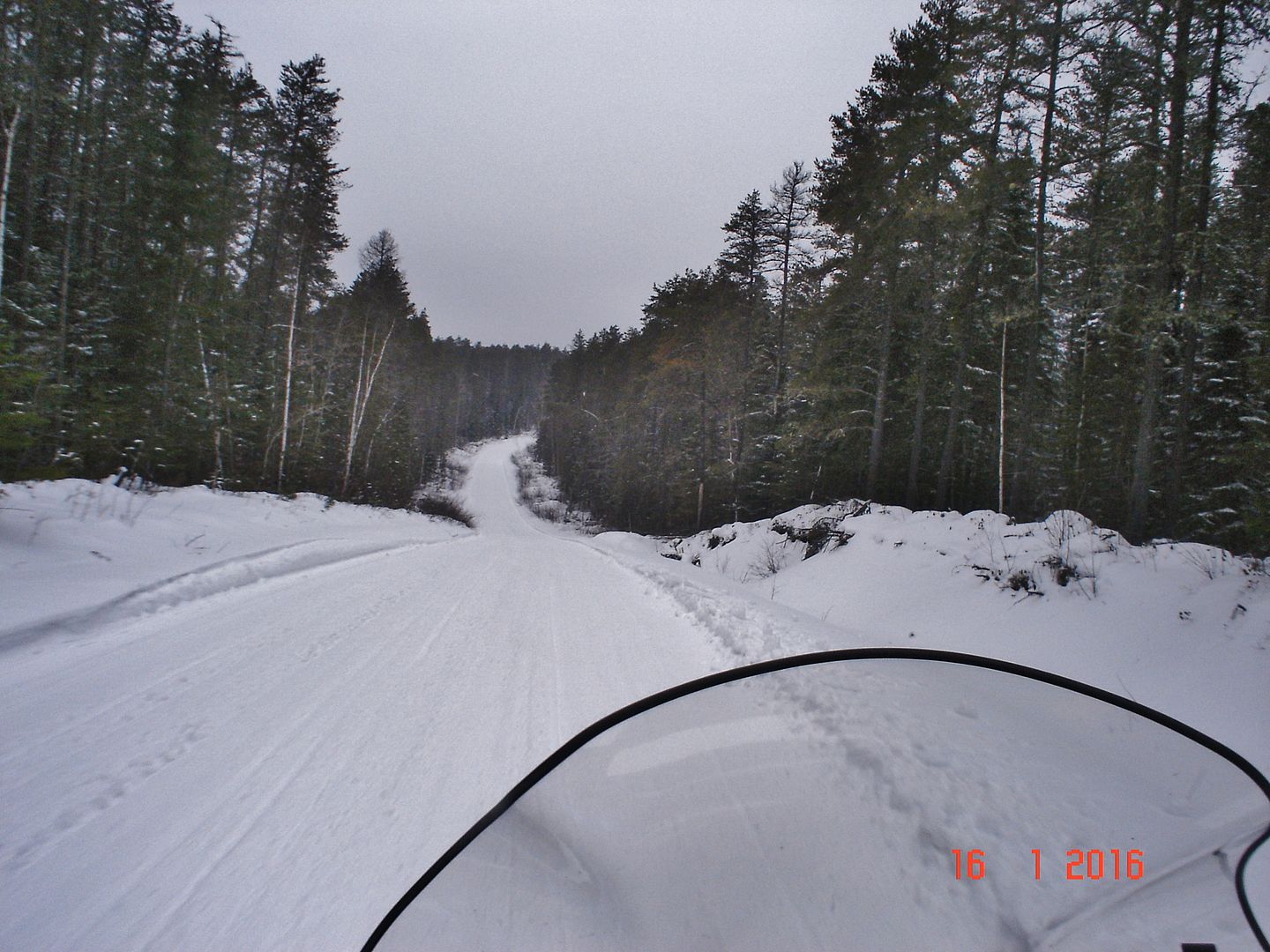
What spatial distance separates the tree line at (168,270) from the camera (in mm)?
9312

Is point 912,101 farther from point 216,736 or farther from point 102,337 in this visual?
point 102,337

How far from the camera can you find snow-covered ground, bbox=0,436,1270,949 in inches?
69.1

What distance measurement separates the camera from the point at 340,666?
3.66 meters

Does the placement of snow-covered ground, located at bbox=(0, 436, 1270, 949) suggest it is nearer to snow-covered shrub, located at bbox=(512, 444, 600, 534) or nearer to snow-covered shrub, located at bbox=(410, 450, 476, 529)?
snow-covered shrub, located at bbox=(410, 450, 476, 529)

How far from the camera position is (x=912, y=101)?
45.0 feet

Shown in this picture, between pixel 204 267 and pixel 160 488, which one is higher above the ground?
pixel 204 267

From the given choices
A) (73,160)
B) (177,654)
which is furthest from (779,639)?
(73,160)

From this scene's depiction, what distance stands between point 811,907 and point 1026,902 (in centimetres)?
29

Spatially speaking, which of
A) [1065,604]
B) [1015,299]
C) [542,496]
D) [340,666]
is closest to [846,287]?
[1015,299]

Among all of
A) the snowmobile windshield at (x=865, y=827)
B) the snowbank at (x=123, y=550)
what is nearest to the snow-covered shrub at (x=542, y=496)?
the snowbank at (x=123, y=550)

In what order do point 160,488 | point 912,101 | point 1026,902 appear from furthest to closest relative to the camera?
point 912,101, point 160,488, point 1026,902

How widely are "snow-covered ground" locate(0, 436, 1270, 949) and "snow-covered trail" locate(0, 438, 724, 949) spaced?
0.04 ft

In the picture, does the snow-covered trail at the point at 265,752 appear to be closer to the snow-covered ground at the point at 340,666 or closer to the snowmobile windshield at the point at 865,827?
the snow-covered ground at the point at 340,666

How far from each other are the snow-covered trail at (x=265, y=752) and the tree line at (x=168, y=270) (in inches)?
162
